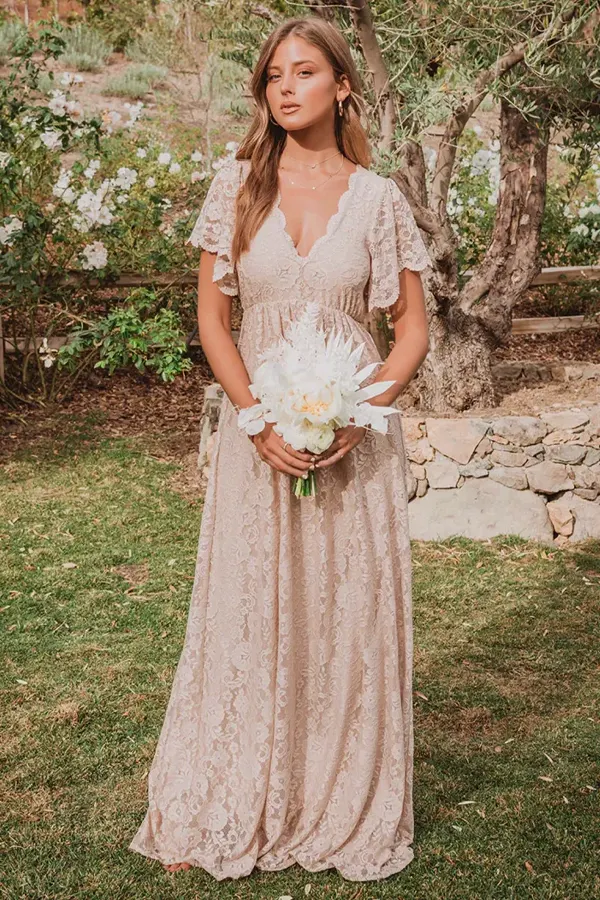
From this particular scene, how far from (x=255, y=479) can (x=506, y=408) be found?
4455mm

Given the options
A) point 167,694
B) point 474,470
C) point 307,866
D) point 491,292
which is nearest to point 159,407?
point 491,292

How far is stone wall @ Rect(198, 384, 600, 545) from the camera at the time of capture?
20.4ft

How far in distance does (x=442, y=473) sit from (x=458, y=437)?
233 mm

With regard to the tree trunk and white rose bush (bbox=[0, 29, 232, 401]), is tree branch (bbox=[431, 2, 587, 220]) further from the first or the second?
white rose bush (bbox=[0, 29, 232, 401])

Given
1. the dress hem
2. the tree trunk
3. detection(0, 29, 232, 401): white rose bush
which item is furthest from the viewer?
detection(0, 29, 232, 401): white rose bush

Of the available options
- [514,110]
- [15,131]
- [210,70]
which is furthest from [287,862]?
[210,70]

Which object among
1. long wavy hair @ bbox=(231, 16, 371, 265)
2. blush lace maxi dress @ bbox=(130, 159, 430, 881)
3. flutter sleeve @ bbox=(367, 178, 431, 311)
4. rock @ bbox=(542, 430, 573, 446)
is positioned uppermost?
long wavy hair @ bbox=(231, 16, 371, 265)

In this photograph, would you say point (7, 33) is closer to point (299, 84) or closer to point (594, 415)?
point (594, 415)

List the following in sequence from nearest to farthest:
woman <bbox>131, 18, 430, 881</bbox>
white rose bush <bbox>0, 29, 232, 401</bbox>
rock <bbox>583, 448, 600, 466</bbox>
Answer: woman <bbox>131, 18, 430, 881</bbox>
rock <bbox>583, 448, 600, 466</bbox>
white rose bush <bbox>0, 29, 232, 401</bbox>

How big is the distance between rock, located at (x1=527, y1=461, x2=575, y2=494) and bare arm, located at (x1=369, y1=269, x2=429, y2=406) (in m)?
3.53

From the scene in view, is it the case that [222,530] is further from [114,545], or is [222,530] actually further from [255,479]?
[114,545]

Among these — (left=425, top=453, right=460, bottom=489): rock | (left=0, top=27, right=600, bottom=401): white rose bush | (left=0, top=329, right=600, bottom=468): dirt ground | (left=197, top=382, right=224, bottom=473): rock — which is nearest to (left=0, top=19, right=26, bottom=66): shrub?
(left=0, top=27, right=600, bottom=401): white rose bush

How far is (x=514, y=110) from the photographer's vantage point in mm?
6945

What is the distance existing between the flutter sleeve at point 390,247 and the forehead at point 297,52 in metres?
0.36
